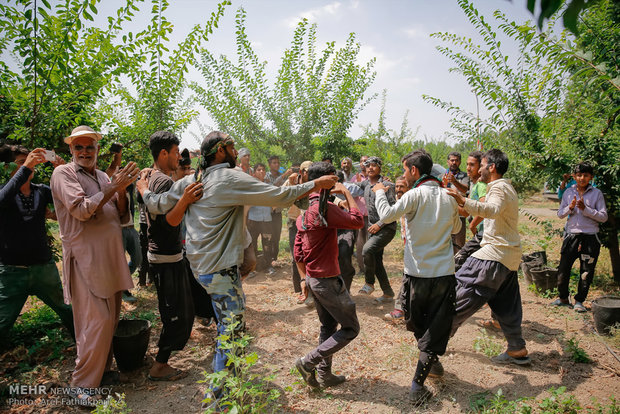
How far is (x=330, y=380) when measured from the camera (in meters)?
3.48

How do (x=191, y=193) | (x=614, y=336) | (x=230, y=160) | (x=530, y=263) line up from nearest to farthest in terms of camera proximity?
(x=191, y=193) → (x=230, y=160) → (x=614, y=336) → (x=530, y=263)

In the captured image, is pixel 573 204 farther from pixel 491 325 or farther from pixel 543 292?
pixel 491 325

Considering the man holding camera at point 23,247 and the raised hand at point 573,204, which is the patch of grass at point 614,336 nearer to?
the raised hand at point 573,204

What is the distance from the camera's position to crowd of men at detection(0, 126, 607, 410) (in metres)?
2.91

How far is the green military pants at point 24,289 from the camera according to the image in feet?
11.4

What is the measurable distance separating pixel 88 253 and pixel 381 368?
3.11m

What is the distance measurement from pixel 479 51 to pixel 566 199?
291 centimetres

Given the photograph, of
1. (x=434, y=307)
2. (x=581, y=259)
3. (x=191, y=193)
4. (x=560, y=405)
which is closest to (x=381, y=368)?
(x=434, y=307)

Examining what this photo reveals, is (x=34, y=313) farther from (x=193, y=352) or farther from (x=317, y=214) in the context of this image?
(x=317, y=214)

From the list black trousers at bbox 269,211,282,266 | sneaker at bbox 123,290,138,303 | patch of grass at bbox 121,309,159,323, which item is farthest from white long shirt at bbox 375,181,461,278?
black trousers at bbox 269,211,282,266

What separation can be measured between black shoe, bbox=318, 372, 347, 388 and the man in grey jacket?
102cm

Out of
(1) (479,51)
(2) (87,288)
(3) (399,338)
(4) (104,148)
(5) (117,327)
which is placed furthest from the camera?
(1) (479,51)

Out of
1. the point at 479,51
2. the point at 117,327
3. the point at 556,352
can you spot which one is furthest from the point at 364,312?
the point at 479,51

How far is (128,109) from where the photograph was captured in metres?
5.89
